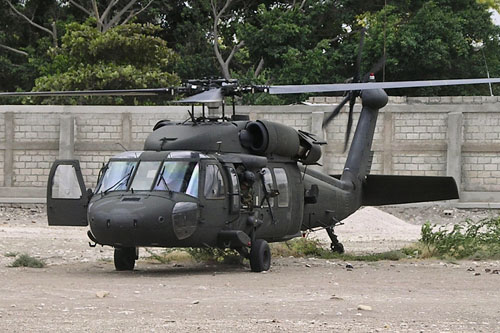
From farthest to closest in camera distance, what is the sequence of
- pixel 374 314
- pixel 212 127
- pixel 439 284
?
pixel 212 127 → pixel 439 284 → pixel 374 314

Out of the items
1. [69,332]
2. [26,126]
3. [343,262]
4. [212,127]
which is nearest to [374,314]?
[69,332]

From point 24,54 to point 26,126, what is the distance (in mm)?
15004

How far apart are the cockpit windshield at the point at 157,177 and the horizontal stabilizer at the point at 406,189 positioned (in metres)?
5.01

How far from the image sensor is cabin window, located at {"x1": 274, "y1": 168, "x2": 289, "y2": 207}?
48.6 feet

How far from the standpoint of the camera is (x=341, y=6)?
42031mm

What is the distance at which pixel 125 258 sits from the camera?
14156 mm

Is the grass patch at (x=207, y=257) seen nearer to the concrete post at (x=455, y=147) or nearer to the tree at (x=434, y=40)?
the concrete post at (x=455, y=147)

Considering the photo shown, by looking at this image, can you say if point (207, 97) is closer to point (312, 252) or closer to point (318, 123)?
point (312, 252)

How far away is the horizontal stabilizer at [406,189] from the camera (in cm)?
1677

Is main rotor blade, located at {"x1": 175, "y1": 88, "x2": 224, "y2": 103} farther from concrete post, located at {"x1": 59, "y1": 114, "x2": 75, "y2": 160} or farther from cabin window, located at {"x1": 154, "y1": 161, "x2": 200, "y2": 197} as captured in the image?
concrete post, located at {"x1": 59, "y1": 114, "x2": 75, "y2": 160}

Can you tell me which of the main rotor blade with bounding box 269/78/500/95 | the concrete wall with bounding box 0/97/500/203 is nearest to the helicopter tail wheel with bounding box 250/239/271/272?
the main rotor blade with bounding box 269/78/500/95

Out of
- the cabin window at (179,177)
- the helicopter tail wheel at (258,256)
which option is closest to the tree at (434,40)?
the helicopter tail wheel at (258,256)

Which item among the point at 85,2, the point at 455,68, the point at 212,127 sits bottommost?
the point at 212,127

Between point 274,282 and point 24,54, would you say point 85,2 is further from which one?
point 274,282
